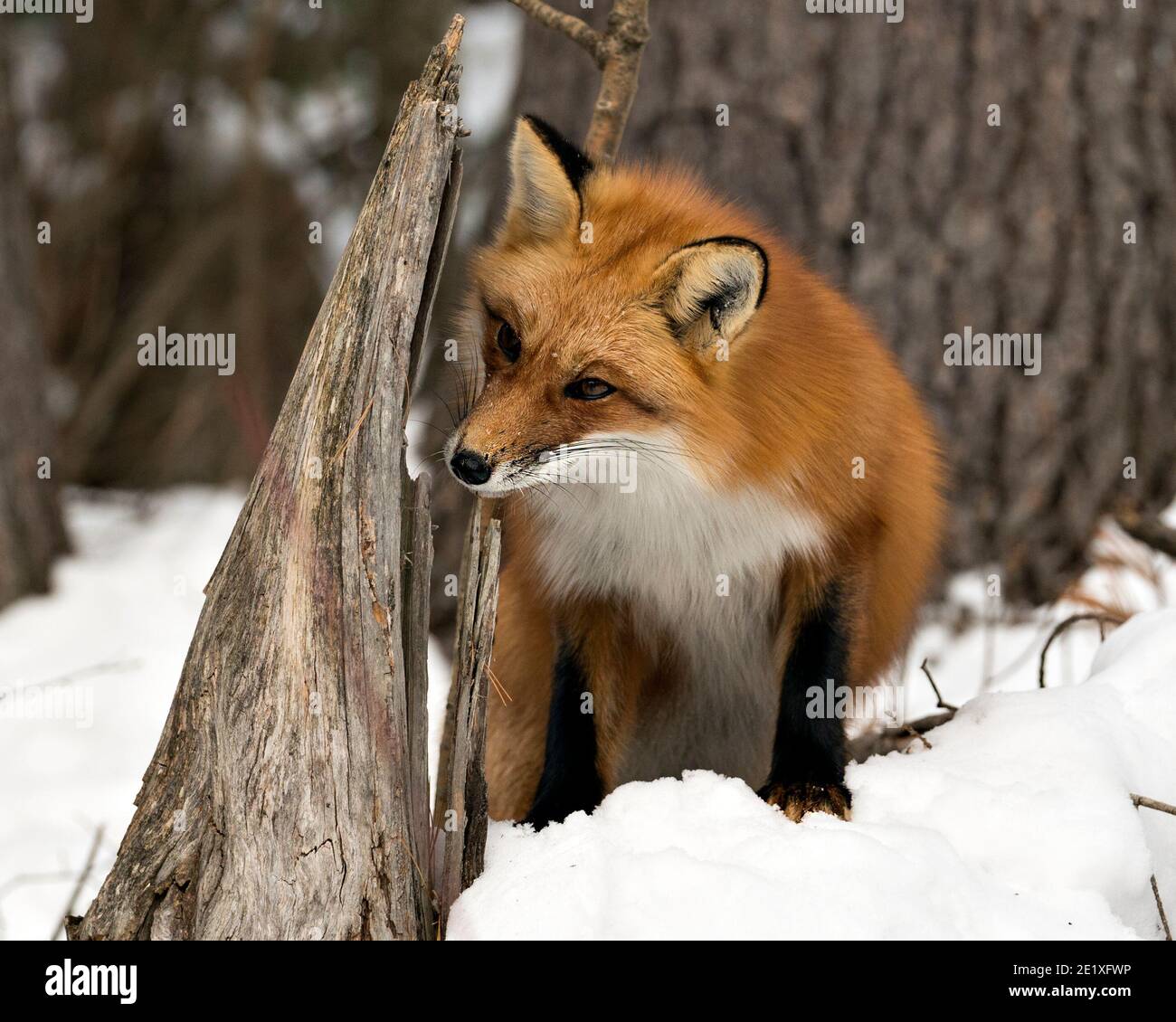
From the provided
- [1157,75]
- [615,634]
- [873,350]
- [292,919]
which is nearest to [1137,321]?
[1157,75]

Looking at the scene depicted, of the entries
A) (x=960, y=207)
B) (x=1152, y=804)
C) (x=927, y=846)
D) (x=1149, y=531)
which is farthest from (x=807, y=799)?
(x=960, y=207)

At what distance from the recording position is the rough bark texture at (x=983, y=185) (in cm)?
474

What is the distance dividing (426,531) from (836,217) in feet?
9.91

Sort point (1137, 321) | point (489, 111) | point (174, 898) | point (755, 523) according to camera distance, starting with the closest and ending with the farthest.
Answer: point (174, 898), point (755, 523), point (1137, 321), point (489, 111)

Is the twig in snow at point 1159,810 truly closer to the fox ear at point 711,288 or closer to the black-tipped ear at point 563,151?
the fox ear at point 711,288

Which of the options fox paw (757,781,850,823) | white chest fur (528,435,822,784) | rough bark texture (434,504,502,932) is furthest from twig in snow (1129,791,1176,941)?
rough bark texture (434,504,502,932)

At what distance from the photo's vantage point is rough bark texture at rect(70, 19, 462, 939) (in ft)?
7.00

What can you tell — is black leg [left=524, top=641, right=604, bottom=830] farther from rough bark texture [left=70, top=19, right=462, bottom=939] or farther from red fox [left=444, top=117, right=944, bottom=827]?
rough bark texture [left=70, top=19, right=462, bottom=939]

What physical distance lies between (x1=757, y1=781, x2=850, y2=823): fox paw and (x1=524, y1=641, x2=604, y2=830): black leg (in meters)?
0.41

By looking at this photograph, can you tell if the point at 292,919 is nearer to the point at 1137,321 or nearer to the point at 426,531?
the point at 426,531

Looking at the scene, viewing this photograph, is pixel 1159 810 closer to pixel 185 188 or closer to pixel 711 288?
pixel 711 288

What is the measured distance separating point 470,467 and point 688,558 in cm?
65

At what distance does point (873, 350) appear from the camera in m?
3.09

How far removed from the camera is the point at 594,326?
268 centimetres
